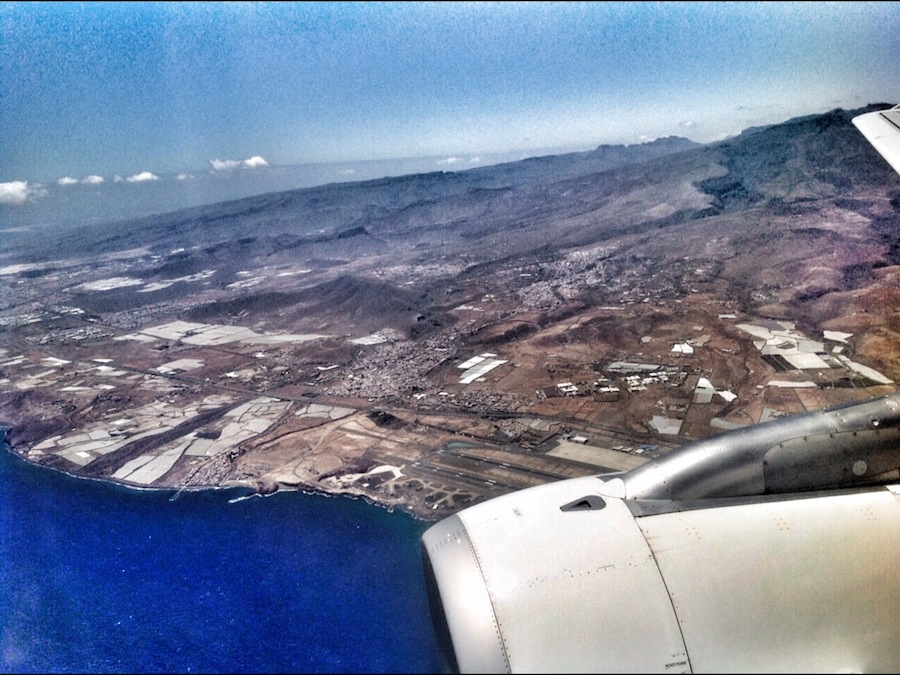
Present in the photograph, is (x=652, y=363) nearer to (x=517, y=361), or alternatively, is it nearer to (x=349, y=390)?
(x=517, y=361)

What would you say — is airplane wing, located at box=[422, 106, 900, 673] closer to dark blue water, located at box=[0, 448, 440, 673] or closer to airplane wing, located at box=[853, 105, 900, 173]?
dark blue water, located at box=[0, 448, 440, 673]

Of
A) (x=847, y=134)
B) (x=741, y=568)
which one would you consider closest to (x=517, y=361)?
(x=741, y=568)

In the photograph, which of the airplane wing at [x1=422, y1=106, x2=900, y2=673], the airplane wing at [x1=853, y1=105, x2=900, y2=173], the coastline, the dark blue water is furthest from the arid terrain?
the airplane wing at [x1=853, y1=105, x2=900, y2=173]

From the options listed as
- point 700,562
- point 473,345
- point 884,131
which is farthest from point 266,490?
point 884,131

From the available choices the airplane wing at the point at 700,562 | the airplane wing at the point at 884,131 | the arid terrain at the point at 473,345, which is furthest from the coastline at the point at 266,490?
the airplane wing at the point at 884,131

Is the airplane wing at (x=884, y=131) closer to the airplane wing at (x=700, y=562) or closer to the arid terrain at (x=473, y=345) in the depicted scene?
the airplane wing at (x=700, y=562)

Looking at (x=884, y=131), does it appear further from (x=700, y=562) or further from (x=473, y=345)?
(x=473, y=345)
